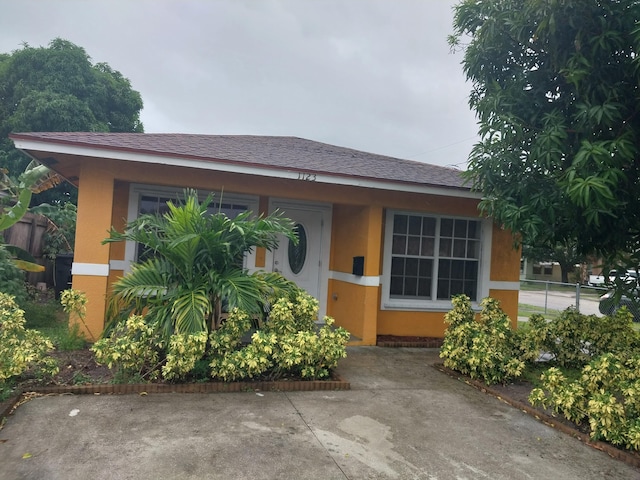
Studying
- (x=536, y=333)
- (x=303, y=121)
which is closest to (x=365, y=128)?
(x=303, y=121)

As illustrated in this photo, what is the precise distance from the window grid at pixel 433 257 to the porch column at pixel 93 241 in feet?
15.9

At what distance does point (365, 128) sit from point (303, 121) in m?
4.45

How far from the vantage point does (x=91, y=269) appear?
6.59 metres

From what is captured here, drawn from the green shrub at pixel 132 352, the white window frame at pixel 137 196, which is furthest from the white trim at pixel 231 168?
the green shrub at pixel 132 352

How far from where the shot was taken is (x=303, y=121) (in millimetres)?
27875

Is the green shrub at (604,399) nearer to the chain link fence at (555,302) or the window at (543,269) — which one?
the chain link fence at (555,302)

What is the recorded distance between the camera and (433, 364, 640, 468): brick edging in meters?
3.77

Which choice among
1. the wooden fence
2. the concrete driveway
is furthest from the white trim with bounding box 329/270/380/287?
the wooden fence

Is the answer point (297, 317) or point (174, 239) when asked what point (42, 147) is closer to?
point (174, 239)

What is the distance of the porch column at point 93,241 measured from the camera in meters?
6.56

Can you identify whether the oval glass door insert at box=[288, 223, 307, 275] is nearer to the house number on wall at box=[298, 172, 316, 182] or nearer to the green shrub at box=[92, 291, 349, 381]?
the house number on wall at box=[298, 172, 316, 182]

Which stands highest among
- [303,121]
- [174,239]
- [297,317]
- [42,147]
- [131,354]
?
[303,121]

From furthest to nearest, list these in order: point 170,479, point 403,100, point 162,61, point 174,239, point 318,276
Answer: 1. point 403,100
2. point 162,61
3. point 318,276
4. point 174,239
5. point 170,479

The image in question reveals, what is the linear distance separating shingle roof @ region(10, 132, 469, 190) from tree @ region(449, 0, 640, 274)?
1.97m
